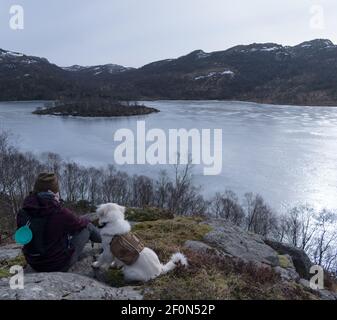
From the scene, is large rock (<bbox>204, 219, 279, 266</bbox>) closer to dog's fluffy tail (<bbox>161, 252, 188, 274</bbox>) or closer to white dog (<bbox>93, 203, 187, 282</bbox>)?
dog's fluffy tail (<bbox>161, 252, 188, 274</bbox>)

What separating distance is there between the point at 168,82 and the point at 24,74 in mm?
68310

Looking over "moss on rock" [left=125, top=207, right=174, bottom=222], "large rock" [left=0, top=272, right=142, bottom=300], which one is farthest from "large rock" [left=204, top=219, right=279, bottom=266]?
"large rock" [left=0, top=272, right=142, bottom=300]

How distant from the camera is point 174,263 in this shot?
538 centimetres

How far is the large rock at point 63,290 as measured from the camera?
4113mm

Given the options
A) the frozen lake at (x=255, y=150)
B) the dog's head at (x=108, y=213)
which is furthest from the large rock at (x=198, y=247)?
the frozen lake at (x=255, y=150)

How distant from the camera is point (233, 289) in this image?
4.97 m

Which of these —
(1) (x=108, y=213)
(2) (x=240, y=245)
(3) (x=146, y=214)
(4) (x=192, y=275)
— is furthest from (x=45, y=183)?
(3) (x=146, y=214)

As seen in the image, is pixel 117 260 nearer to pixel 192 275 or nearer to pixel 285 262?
pixel 192 275

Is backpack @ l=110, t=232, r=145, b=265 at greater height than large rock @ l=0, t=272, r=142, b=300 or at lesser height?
greater

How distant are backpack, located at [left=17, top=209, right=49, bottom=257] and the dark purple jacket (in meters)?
0.04

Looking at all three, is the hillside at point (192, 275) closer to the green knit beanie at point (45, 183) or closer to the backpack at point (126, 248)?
the backpack at point (126, 248)

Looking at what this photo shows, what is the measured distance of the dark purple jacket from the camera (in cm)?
492

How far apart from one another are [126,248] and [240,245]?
125 inches

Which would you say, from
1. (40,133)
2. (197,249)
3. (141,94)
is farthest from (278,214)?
(141,94)
